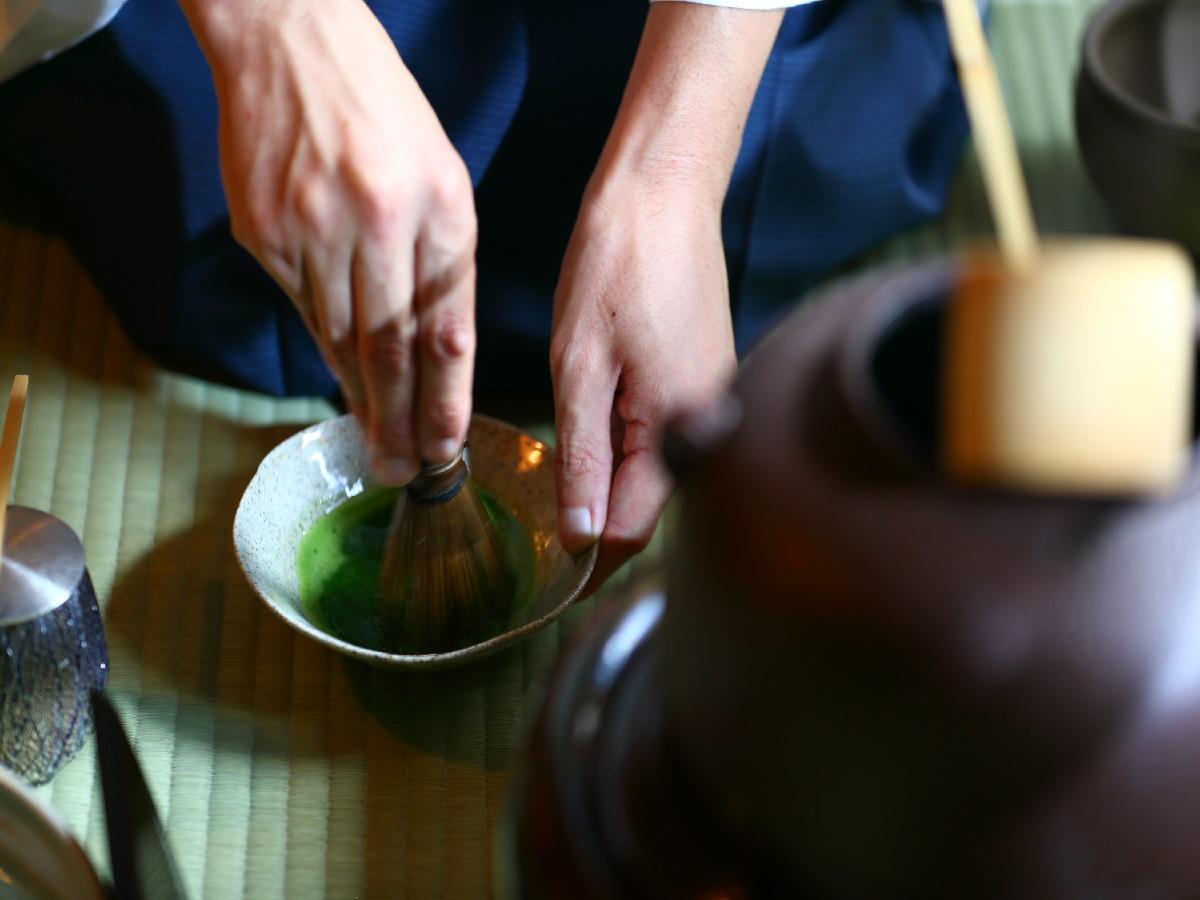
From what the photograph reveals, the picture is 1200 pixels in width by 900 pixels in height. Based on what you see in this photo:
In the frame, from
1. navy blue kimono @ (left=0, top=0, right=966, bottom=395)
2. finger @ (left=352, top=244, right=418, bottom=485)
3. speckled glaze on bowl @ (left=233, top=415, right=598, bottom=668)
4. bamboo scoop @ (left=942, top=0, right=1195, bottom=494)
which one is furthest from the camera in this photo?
navy blue kimono @ (left=0, top=0, right=966, bottom=395)

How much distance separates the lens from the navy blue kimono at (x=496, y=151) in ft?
3.52

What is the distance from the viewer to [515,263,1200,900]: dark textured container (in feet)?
1.20

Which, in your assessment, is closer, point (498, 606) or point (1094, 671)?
point (1094, 671)

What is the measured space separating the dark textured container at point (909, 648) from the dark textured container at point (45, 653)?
1.55ft

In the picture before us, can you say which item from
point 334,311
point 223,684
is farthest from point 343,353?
point 223,684

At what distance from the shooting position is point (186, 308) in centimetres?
113

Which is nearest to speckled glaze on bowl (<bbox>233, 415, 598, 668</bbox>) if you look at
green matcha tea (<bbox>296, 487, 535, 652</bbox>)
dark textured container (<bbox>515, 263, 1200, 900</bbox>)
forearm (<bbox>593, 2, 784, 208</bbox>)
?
green matcha tea (<bbox>296, 487, 535, 652</bbox>)

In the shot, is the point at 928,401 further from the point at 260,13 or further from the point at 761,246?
the point at 761,246

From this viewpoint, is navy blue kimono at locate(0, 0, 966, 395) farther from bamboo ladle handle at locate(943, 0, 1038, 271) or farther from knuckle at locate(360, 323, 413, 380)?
bamboo ladle handle at locate(943, 0, 1038, 271)

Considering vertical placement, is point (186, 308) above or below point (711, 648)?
below

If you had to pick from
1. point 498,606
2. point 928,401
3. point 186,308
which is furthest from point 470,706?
point 928,401

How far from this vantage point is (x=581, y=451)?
86 centimetres

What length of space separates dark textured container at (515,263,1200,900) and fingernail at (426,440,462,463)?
35 cm

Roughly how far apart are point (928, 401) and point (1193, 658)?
0.11 m
